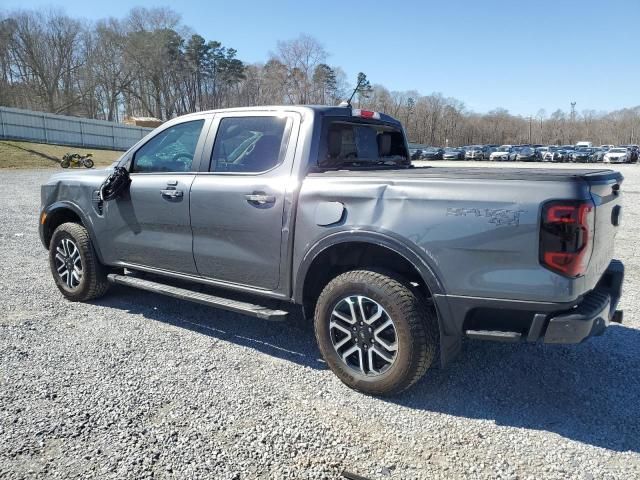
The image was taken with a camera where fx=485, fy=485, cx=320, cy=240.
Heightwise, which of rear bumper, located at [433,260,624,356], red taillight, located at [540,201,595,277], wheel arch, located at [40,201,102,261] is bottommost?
rear bumper, located at [433,260,624,356]

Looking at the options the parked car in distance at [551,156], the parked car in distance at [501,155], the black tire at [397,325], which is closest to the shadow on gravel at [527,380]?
the black tire at [397,325]

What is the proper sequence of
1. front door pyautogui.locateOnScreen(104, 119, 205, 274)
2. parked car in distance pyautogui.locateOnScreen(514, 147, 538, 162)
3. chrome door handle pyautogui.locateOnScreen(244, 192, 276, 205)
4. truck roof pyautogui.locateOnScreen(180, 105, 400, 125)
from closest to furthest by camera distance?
chrome door handle pyautogui.locateOnScreen(244, 192, 276, 205) → truck roof pyautogui.locateOnScreen(180, 105, 400, 125) → front door pyautogui.locateOnScreen(104, 119, 205, 274) → parked car in distance pyautogui.locateOnScreen(514, 147, 538, 162)

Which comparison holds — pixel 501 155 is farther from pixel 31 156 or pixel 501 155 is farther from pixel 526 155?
pixel 31 156

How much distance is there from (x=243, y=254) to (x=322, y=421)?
1.39 m

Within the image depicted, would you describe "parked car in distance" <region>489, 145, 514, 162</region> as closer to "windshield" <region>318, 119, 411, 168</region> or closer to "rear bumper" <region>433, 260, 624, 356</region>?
"windshield" <region>318, 119, 411, 168</region>

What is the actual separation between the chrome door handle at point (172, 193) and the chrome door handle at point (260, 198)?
77 centimetres

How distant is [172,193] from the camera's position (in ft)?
13.4

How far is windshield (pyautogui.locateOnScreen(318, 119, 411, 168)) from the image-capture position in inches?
147

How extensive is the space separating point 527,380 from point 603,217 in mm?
1303

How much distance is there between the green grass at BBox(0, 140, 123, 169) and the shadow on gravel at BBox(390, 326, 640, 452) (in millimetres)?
30350

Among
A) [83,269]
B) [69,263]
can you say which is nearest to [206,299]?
[83,269]

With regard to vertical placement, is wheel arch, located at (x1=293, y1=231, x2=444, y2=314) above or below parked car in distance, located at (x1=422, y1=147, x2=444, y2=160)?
below

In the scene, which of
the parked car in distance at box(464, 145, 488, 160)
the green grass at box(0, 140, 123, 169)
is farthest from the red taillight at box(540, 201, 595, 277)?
the parked car in distance at box(464, 145, 488, 160)

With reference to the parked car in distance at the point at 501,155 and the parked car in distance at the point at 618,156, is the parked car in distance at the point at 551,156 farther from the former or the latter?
the parked car in distance at the point at 618,156
